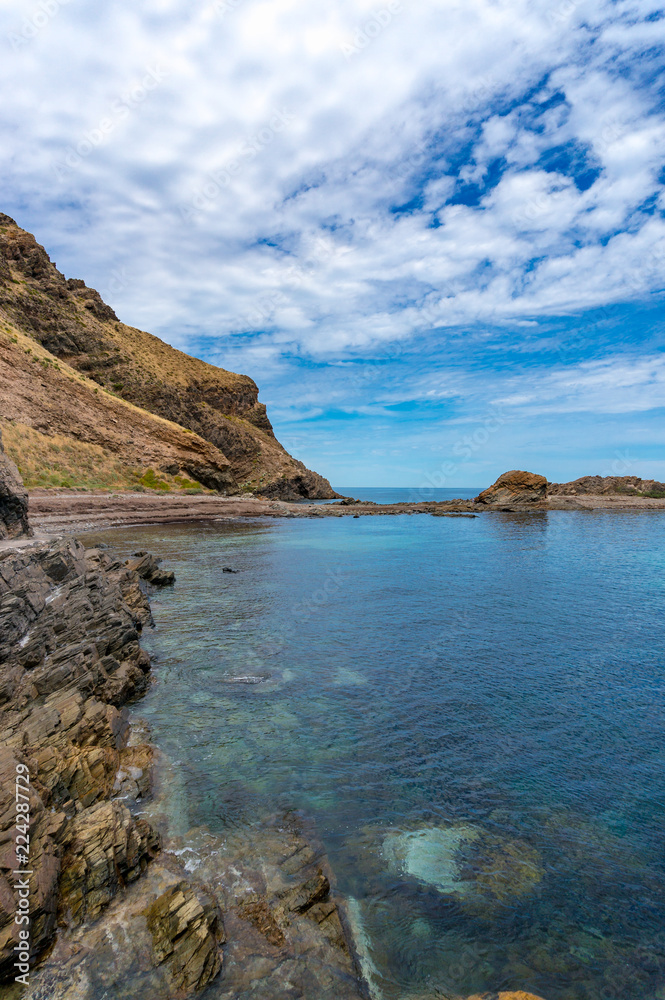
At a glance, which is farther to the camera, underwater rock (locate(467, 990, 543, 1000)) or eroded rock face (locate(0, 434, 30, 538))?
eroded rock face (locate(0, 434, 30, 538))

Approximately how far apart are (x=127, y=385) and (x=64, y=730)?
103081mm

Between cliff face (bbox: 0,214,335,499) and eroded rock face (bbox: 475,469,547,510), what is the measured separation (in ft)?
174

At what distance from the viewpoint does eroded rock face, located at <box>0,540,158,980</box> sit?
5984mm

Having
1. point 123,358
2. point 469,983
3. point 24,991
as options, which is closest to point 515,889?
point 469,983

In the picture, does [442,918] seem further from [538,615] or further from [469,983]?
[538,615]

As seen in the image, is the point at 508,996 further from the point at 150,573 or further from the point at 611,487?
the point at 611,487

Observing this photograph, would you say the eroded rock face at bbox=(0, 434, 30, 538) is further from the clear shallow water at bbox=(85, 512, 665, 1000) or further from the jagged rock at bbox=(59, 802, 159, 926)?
the jagged rock at bbox=(59, 802, 159, 926)

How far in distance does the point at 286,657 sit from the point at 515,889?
10346mm

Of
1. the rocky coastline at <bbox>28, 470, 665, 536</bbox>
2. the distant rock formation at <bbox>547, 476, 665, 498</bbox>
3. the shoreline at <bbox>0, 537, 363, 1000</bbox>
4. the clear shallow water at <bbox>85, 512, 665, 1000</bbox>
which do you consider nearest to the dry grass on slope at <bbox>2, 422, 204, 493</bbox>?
the rocky coastline at <bbox>28, 470, 665, 536</bbox>

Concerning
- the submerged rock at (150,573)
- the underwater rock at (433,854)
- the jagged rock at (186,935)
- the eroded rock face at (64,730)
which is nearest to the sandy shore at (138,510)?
the submerged rock at (150,573)

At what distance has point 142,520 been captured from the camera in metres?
58.8

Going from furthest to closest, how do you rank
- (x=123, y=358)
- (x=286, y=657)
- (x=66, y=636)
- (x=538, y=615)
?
(x=123, y=358) < (x=538, y=615) < (x=286, y=657) < (x=66, y=636)

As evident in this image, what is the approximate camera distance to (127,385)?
100m

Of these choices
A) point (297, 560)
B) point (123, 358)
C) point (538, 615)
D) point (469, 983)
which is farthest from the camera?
point (123, 358)
